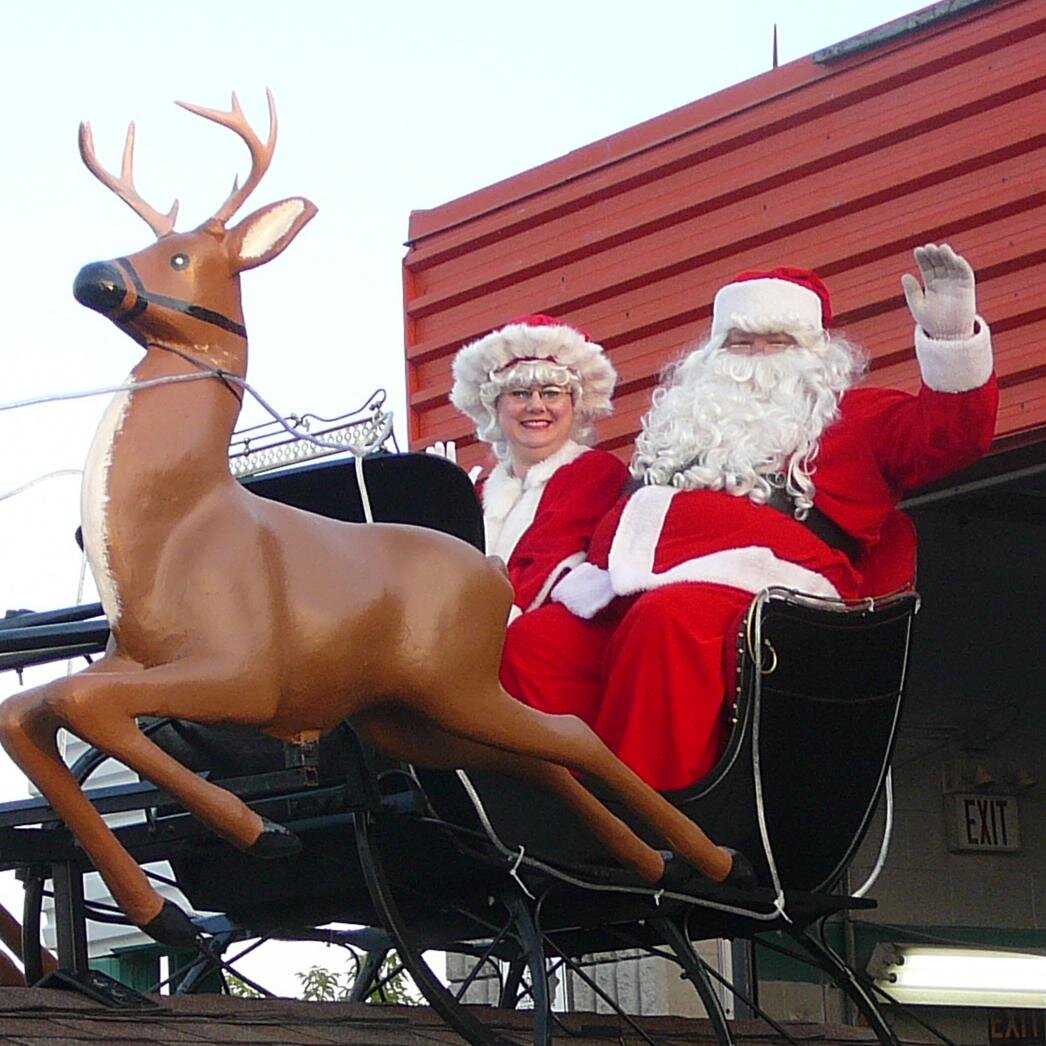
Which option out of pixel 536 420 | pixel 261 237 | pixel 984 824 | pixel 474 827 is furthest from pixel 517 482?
pixel 984 824

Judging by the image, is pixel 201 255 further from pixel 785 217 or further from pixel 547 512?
pixel 785 217

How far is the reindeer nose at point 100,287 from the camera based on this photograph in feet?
7.89

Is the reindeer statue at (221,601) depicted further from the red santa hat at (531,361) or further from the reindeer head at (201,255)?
the red santa hat at (531,361)

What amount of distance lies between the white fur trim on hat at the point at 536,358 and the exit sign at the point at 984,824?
10.0 ft

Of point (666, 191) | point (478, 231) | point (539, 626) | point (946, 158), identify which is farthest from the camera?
point (478, 231)

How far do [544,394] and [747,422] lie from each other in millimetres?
495

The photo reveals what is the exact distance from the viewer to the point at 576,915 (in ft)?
10.7

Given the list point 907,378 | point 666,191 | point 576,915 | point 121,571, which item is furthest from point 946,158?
point 121,571

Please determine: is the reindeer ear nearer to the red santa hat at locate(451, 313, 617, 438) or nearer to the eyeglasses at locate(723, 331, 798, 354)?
the red santa hat at locate(451, 313, 617, 438)

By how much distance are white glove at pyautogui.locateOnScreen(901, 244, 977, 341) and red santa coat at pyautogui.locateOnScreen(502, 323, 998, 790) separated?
29 millimetres

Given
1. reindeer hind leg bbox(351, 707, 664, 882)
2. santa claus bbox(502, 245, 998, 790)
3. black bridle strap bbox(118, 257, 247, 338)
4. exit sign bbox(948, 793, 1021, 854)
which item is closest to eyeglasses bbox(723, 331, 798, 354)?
santa claus bbox(502, 245, 998, 790)

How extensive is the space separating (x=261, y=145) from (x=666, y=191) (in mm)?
3421

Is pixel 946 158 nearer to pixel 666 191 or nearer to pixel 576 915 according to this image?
pixel 666 191

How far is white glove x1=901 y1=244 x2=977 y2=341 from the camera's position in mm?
3650
